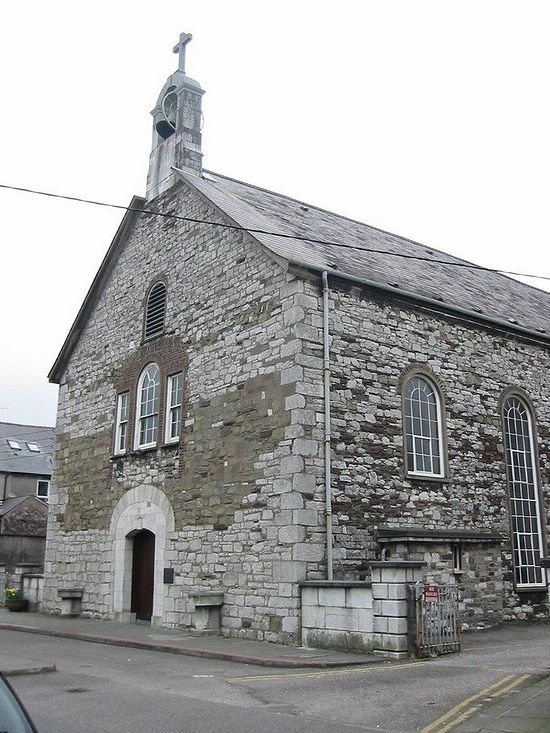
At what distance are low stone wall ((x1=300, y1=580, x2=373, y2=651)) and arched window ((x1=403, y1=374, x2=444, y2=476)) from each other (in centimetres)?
376

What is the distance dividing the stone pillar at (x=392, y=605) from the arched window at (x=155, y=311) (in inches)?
360

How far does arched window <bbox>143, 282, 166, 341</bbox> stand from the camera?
18906 millimetres

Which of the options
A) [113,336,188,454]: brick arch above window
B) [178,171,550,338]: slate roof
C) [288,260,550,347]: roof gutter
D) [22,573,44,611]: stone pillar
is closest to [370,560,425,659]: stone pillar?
[288,260,550,347]: roof gutter

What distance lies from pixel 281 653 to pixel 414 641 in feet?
6.70

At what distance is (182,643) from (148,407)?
21.5 feet

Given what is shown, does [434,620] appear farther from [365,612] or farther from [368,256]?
[368,256]

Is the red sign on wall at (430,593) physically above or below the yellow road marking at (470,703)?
above

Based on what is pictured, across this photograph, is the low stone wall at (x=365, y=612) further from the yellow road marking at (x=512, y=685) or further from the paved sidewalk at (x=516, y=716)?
the paved sidewalk at (x=516, y=716)

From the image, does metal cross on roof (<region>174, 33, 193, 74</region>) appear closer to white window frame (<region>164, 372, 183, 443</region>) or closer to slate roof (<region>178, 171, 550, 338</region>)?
slate roof (<region>178, 171, 550, 338</region>)

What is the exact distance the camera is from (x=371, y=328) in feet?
51.1

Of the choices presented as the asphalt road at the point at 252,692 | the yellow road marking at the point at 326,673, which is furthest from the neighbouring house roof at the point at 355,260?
the asphalt road at the point at 252,692

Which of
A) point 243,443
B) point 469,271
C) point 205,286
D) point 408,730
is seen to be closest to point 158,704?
point 408,730

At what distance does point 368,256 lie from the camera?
18500mm

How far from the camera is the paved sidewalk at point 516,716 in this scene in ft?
22.9
